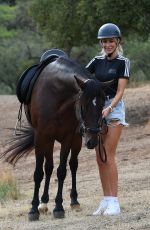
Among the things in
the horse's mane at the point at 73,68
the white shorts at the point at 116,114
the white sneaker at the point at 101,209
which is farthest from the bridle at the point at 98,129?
the white sneaker at the point at 101,209

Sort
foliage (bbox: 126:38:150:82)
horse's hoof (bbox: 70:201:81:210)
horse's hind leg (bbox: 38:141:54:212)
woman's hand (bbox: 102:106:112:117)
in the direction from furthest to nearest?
foliage (bbox: 126:38:150:82), horse's hoof (bbox: 70:201:81:210), horse's hind leg (bbox: 38:141:54:212), woman's hand (bbox: 102:106:112:117)

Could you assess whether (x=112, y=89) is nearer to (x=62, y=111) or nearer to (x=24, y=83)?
(x=62, y=111)

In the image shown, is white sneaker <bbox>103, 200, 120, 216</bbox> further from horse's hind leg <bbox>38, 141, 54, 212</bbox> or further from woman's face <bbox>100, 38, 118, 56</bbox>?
woman's face <bbox>100, 38, 118, 56</bbox>

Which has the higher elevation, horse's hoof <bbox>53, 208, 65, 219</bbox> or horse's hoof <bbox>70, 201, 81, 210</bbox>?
horse's hoof <bbox>53, 208, 65, 219</bbox>

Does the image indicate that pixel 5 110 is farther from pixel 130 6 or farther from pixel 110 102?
pixel 110 102

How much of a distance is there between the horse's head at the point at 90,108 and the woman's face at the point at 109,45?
0.59 m

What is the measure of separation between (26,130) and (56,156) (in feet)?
22.3

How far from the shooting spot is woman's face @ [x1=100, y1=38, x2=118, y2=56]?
327 inches

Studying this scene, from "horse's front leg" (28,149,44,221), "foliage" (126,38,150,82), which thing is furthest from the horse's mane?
"foliage" (126,38,150,82)

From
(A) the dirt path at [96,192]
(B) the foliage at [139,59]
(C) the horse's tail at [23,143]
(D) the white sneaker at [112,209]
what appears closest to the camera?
(A) the dirt path at [96,192]

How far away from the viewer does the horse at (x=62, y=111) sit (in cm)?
783

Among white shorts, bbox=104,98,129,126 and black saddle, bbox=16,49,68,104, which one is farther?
black saddle, bbox=16,49,68,104

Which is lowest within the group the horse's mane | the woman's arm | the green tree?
the green tree

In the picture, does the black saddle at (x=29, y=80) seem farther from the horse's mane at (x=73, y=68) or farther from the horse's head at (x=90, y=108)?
the horse's head at (x=90, y=108)
